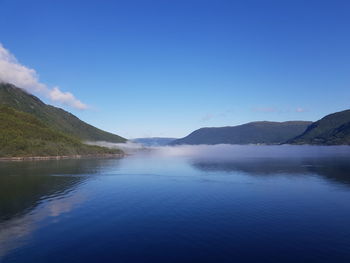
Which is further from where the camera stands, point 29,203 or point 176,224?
point 29,203

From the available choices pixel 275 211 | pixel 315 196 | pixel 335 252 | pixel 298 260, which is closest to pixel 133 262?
pixel 298 260

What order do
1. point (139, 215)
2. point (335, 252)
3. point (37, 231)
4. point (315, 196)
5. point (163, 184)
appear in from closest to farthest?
point (335, 252) → point (37, 231) → point (139, 215) → point (315, 196) → point (163, 184)

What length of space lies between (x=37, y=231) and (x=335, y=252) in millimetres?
55404

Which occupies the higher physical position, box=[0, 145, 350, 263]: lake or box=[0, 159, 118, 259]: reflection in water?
box=[0, 159, 118, 259]: reflection in water

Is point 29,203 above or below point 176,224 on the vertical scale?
above

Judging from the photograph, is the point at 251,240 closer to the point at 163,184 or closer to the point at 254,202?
the point at 254,202

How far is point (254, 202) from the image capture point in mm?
81688

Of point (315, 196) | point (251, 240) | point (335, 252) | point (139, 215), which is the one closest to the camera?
point (335, 252)

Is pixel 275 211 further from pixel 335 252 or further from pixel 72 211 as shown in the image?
pixel 72 211

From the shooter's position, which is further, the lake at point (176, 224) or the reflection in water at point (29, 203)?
the reflection in water at point (29, 203)

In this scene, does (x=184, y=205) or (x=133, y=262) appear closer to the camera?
(x=133, y=262)

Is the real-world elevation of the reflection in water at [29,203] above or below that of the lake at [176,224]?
above

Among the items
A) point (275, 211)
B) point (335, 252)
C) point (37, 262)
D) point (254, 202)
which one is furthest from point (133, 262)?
point (254, 202)

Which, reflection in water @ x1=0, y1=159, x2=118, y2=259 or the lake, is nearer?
the lake
